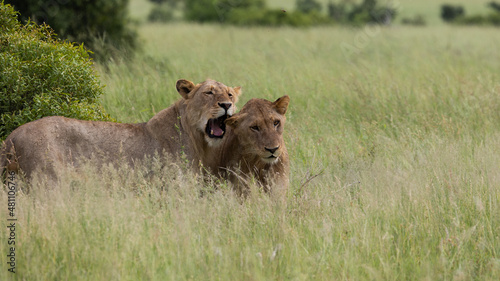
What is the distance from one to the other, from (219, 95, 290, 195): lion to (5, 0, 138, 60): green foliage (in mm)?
6172

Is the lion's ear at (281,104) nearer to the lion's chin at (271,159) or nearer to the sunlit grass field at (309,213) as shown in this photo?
the lion's chin at (271,159)

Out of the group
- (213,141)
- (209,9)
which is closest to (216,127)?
(213,141)

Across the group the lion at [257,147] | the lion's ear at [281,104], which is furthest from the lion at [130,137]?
the lion's ear at [281,104]

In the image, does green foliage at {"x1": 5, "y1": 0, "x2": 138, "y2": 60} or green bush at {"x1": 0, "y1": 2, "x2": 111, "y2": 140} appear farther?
green foliage at {"x1": 5, "y1": 0, "x2": 138, "y2": 60}

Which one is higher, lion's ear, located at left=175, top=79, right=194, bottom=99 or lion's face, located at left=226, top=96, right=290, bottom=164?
lion's ear, located at left=175, top=79, right=194, bottom=99

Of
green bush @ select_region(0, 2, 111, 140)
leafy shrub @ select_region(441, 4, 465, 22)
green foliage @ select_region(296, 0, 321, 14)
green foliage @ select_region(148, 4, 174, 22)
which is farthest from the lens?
leafy shrub @ select_region(441, 4, 465, 22)

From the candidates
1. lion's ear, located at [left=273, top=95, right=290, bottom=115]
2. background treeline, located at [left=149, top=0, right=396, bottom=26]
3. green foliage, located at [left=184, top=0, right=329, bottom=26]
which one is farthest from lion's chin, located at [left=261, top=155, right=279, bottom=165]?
green foliage, located at [left=184, top=0, right=329, bottom=26]

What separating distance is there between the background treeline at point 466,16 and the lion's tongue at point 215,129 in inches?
1621

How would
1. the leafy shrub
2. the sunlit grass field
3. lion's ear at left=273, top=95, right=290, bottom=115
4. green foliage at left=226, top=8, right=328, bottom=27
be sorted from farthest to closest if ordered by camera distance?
the leafy shrub → green foliage at left=226, top=8, right=328, bottom=27 → lion's ear at left=273, top=95, right=290, bottom=115 → the sunlit grass field

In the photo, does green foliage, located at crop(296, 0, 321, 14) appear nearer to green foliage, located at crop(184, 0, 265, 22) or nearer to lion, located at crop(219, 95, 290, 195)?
green foliage, located at crop(184, 0, 265, 22)

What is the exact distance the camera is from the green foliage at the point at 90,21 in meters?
11.7

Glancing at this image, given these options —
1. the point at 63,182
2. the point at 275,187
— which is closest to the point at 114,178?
the point at 63,182

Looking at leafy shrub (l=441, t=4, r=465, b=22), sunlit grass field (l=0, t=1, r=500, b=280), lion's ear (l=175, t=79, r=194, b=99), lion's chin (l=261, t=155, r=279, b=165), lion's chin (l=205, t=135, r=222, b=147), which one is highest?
lion's ear (l=175, t=79, r=194, b=99)

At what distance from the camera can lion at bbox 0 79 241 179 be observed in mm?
5520
